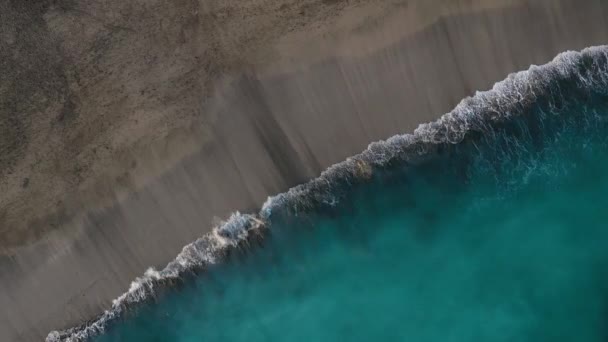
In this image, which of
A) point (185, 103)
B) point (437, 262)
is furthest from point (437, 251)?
point (185, 103)

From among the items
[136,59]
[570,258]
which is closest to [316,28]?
[136,59]

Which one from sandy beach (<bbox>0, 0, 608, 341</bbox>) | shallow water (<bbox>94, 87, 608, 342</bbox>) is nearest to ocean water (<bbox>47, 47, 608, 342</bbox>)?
shallow water (<bbox>94, 87, 608, 342</bbox>)

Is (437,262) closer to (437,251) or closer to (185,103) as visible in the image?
(437,251)

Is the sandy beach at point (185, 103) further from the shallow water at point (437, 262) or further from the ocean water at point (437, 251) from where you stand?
the shallow water at point (437, 262)

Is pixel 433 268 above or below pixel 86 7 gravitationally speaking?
below

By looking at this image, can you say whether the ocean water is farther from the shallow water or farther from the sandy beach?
the sandy beach

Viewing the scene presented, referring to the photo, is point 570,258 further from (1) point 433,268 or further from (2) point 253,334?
(2) point 253,334

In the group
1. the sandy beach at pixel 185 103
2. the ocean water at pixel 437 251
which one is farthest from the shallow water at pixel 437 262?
the sandy beach at pixel 185 103
